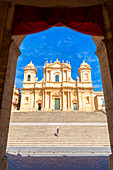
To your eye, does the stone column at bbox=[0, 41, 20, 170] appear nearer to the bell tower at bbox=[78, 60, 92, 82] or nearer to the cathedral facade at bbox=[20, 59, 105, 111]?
the cathedral facade at bbox=[20, 59, 105, 111]

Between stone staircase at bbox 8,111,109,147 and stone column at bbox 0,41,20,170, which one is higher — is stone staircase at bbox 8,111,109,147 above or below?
below

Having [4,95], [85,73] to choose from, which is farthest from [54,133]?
[85,73]

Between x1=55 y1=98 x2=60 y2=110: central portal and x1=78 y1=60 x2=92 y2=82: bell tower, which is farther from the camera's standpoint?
x1=78 y1=60 x2=92 y2=82: bell tower

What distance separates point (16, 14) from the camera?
4.28m

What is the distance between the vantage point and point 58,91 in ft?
89.7

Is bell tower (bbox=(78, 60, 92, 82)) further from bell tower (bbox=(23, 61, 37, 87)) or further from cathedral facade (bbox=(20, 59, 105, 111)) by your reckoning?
bell tower (bbox=(23, 61, 37, 87))

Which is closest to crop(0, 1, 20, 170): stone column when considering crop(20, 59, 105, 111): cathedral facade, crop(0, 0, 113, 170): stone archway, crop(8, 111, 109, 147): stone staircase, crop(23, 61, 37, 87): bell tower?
crop(0, 0, 113, 170): stone archway

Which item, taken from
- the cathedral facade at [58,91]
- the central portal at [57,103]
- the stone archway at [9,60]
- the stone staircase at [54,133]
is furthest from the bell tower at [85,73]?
the stone archway at [9,60]

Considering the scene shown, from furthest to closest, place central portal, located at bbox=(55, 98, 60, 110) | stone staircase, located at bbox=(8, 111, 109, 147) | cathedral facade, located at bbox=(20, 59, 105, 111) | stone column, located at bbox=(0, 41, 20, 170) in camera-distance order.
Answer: central portal, located at bbox=(55, 98, 60, 110)
cathedral facade, located at bbox=(20, 59, 105, 111)
stone staircase, located at bbox=(8, 111, 109, 147)
stone column, located at bbox=(0, 41, 20, 170)

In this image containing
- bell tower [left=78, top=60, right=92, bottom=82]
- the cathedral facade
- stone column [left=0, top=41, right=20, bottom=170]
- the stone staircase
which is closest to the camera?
stone column [left=0, top=41, right=20, bottom=170]

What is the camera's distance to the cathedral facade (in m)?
26.4

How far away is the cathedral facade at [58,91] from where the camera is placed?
26.4 metres

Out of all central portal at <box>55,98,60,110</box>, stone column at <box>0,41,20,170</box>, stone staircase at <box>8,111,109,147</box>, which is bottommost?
stone staircase at <box>8,111,109,147</box>

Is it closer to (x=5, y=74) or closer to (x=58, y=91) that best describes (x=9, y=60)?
(x=5, y=74)
